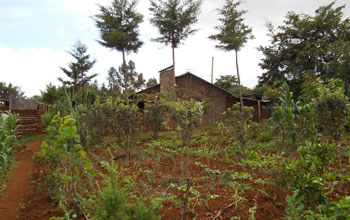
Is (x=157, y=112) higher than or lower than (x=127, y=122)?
higher

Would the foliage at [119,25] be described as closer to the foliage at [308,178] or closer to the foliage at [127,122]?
the foliage at [127,122]

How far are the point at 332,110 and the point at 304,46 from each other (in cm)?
1543

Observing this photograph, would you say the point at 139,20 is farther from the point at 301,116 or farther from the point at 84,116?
the point at 301,116

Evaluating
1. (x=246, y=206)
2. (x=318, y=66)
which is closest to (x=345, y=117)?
(x=246, y=206)

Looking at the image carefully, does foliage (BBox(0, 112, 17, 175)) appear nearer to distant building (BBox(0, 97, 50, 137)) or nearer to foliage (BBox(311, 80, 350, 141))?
foliage (BBox(311, 80, 350, 141))

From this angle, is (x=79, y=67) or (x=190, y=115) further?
(x=79, y=67)

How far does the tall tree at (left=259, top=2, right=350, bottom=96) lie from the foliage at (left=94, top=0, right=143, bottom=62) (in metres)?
9.48

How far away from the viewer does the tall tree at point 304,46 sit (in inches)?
634

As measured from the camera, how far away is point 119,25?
46.9ft

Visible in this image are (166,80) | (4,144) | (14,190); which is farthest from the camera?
(166,80)

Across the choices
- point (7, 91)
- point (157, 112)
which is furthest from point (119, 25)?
point (7, 91)

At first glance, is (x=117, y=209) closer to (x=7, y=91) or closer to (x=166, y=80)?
(x=166, y=80)

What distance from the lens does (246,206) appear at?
8.64 ft

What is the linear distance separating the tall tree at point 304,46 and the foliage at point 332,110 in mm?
11564
